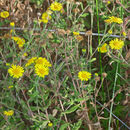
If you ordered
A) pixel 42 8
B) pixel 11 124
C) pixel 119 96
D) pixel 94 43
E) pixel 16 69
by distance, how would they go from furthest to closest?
1. pixel 42 8
2. pixel 94 43
3. pixel 119 96
4. pixel 11 124
5. pixel 16 69

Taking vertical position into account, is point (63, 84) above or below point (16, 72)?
below

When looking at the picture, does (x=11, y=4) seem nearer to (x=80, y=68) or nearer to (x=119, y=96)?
(x=80, y=68)

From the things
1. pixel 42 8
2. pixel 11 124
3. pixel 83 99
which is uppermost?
pixel 42 8

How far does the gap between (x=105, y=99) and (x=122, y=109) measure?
17 centimetres

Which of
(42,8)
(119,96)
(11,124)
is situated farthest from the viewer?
(42,8)

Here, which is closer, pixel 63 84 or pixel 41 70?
pixel 41 70

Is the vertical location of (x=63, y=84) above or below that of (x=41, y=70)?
below

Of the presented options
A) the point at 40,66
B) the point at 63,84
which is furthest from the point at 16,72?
the point at 63,84

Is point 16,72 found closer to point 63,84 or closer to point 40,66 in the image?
point 40,66

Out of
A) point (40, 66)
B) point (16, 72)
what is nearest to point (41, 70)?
point (40, 66)

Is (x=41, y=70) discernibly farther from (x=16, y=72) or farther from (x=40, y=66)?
(x=16, y=72)

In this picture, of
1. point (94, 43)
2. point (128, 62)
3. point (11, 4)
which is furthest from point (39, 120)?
point (11, 4)

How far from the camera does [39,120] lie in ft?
4.25

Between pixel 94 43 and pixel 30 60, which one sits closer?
pixel 30 60
